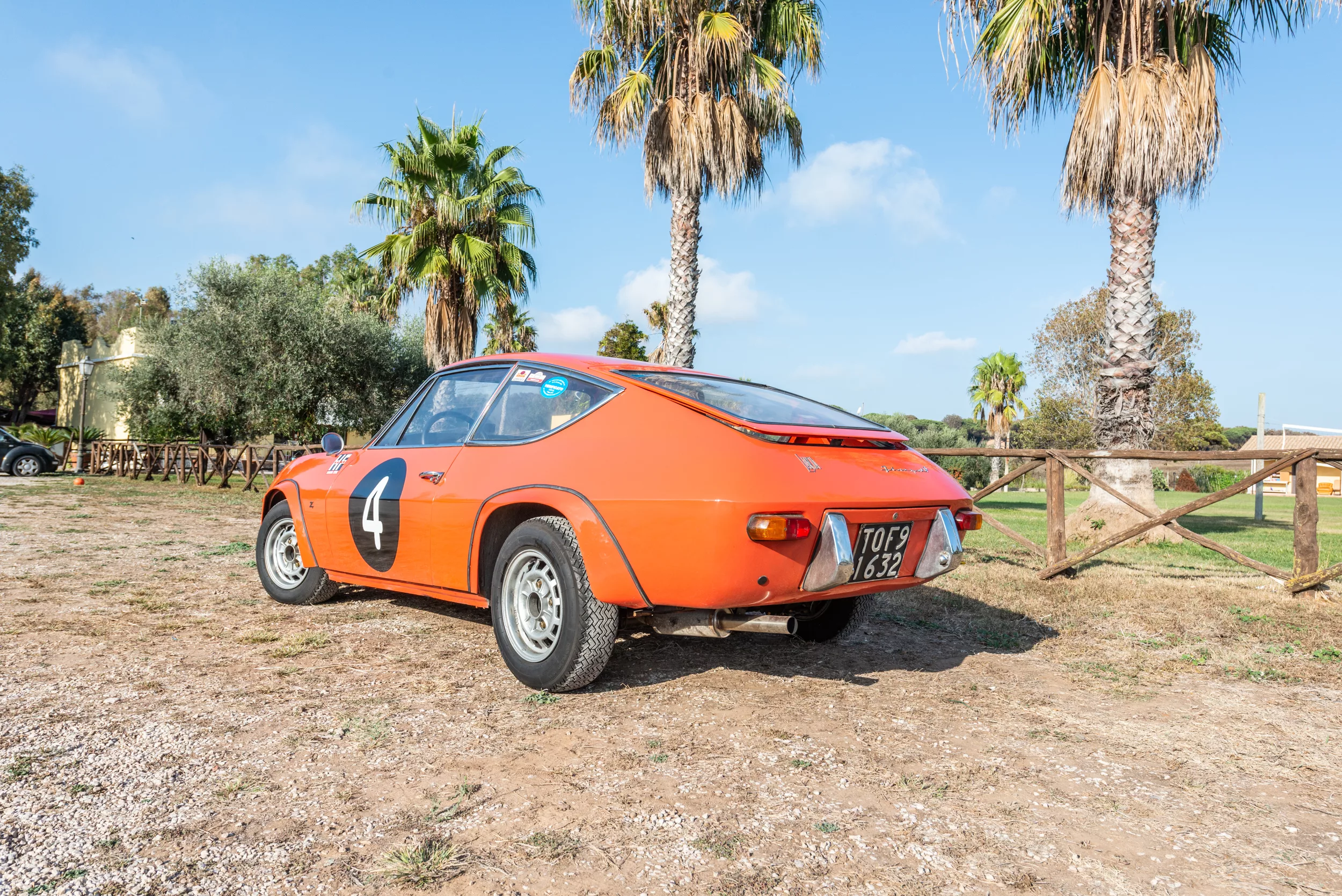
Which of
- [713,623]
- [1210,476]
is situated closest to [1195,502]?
[713,623]

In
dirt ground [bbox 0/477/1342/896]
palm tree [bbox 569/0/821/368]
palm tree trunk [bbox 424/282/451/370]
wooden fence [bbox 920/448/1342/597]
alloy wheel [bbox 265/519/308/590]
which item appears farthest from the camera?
palm tree trunk [bbox 424/282/451/370]

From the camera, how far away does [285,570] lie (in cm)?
580

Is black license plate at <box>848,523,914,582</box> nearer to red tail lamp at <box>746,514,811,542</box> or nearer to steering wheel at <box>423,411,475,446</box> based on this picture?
red tail lamp at <box>746,514,811,542</box>

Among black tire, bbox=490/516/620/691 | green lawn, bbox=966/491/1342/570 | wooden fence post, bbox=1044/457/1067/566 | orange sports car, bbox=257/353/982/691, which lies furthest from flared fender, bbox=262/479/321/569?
green lawn, bbox=966/491/1342/570

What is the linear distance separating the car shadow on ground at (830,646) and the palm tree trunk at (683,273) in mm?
8423

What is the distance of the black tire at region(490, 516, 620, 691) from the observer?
3.59 meters

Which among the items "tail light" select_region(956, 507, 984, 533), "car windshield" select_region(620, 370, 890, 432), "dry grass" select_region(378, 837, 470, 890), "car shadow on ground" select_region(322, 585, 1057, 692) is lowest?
"dry grass" select_region(378, 837, 470, 890)

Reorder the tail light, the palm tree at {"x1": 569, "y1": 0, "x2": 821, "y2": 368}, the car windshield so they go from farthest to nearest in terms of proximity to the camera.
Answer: the palm tree at {"x1": 569, "y1": 0, "x2": 821, "y2": 368}, the tail light, the car windshield

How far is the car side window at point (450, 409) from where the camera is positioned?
15.0ft

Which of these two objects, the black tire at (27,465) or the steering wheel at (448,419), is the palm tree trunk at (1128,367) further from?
the black tire at (27,465)

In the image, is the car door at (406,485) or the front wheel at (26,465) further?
the front wheel at (26,465)

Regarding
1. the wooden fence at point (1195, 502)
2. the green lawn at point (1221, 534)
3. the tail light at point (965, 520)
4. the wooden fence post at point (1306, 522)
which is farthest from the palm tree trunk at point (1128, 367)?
the tail light at point (965, 520)

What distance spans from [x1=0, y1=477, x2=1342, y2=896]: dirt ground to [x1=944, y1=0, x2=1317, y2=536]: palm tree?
216 inches

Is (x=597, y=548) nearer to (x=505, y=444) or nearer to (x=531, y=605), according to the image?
(x=531, y=605)
